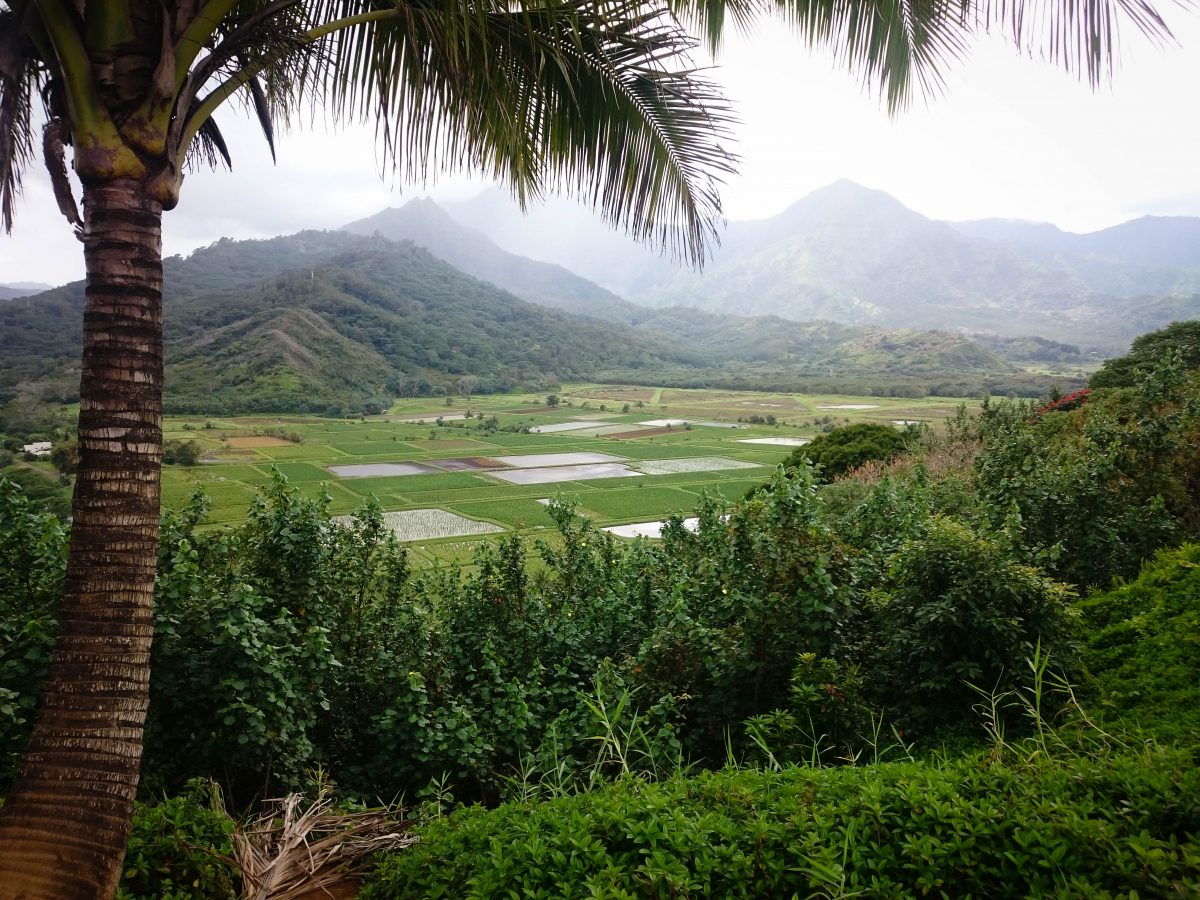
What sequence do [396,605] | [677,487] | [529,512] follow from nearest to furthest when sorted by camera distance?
1. [396,605]
2. [529,512]
3. [677,487]

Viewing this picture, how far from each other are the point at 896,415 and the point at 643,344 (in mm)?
81684

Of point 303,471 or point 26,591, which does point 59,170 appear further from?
point 303,471

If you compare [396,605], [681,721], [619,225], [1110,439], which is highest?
[619,225]

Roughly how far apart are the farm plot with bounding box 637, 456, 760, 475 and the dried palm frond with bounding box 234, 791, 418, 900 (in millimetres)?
35107

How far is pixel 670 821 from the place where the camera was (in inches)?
83.4

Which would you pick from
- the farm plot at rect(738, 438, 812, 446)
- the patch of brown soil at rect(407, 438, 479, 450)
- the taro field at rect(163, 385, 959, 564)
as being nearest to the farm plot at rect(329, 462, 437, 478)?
the taro field at rect(163, 385, 959, 564)

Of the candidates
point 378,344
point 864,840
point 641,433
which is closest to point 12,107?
point 864,840

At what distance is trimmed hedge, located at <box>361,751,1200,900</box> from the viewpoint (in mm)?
1803

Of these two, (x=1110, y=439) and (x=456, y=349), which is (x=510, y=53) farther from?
(x=456, y=349)

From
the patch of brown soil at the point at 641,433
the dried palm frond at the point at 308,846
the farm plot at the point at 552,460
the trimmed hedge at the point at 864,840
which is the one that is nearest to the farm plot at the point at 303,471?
the farm plot at the point at 552,460

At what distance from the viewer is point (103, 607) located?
2074 millimetres

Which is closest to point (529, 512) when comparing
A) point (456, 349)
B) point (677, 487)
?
point (677, 487)

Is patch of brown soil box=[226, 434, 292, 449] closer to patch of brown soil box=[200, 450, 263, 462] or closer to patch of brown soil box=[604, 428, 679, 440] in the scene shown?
patch of brown soil box=[200, 450, 263, 462]

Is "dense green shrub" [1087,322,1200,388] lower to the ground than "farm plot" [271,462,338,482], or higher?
higher
